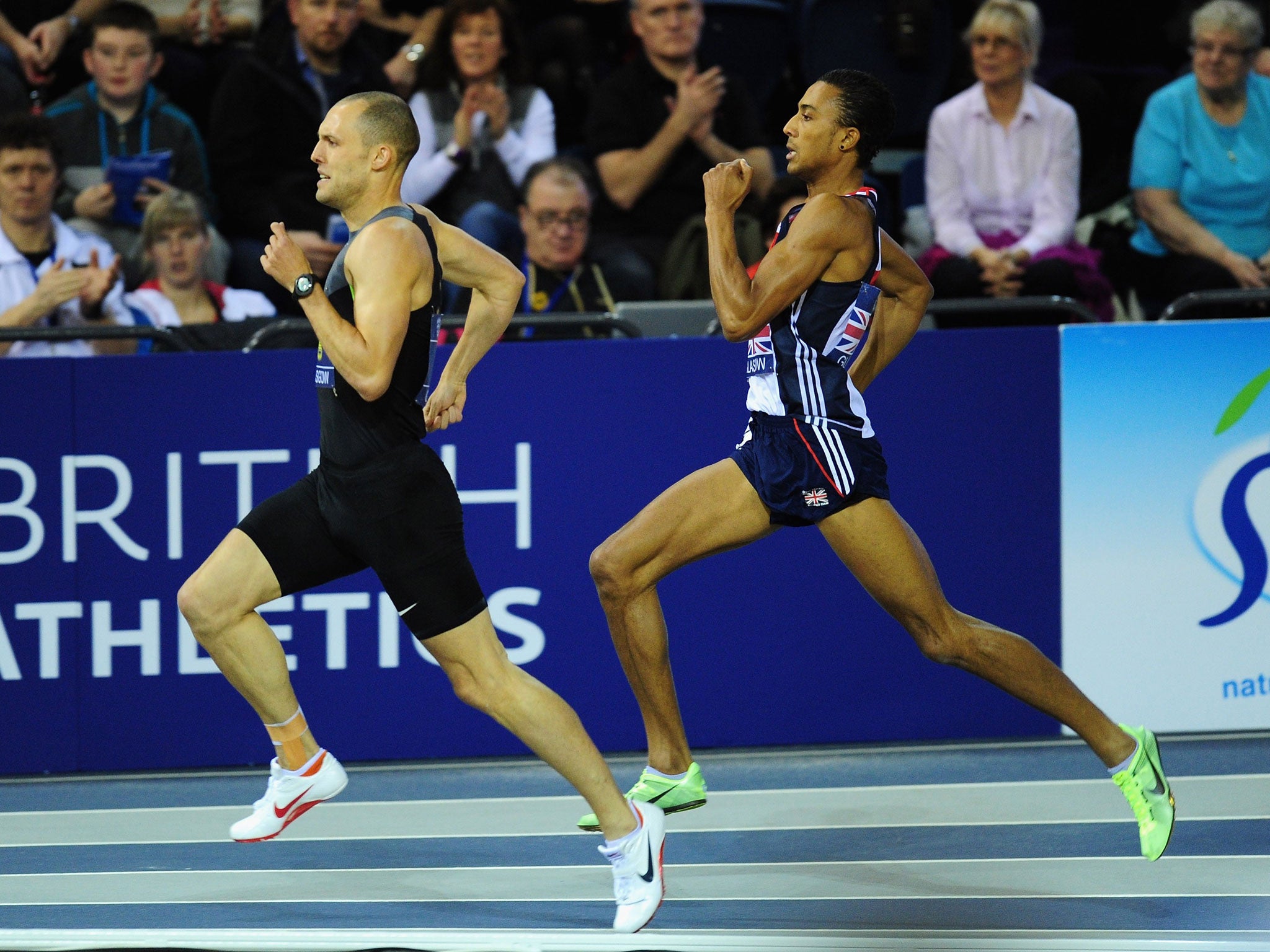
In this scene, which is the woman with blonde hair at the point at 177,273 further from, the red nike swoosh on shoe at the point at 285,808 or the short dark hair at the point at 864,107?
the short dark hair at the point at 864,107

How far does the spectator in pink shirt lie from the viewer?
8.76m

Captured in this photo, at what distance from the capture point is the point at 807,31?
10.4m

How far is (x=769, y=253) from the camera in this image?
501cm

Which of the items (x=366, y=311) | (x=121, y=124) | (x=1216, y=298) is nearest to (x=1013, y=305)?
(x=1216, y=298)

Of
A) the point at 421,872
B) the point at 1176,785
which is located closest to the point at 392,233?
the point at 421,872

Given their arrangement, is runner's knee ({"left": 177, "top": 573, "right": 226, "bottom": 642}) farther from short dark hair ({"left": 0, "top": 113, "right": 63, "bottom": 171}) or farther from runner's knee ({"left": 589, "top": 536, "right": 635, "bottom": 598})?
short dark hair ({"left": 0, "top": 113, "right": 63, "bottom": 171})

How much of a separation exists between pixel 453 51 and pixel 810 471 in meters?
4.64

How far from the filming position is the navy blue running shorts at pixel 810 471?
5.12 meters

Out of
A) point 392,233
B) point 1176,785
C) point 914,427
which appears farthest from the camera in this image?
point 914,427

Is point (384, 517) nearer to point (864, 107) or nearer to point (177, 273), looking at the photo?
point (864, 107)

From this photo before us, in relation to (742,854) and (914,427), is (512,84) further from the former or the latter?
(742,854)

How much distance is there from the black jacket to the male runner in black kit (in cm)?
422

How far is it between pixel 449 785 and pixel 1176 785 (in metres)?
2.67

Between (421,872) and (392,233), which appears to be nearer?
(392,233)
